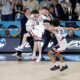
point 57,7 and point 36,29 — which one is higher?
point 57,7

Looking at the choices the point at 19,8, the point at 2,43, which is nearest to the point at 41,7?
the point at 19,8

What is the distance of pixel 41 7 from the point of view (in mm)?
12938

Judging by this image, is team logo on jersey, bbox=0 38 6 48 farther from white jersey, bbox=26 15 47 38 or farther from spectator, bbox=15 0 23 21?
spectator, bbox=15 0 23 21

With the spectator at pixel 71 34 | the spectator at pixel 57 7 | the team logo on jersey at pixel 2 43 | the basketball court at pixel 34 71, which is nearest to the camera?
the basketball court at pixel 34 71

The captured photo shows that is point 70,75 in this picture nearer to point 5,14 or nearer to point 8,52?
point 8,52

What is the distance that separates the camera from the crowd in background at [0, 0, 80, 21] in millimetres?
12930

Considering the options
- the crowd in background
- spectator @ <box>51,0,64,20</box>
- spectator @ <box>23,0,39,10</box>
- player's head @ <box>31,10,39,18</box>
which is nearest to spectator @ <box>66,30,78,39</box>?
the crowd in background

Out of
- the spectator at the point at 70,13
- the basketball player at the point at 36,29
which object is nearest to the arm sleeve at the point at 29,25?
the basketball player at the point at 36,29

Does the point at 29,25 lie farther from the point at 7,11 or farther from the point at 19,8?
the point at 7,11

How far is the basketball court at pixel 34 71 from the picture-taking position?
8344mm

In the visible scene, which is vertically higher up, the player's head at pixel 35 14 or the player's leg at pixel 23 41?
the player's head at pixel 35 14

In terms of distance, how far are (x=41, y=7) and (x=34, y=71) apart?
4.31 m

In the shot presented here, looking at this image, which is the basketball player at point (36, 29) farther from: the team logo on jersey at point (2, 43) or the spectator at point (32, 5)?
the spectator at point (32, 5)

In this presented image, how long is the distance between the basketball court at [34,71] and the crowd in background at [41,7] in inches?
124
